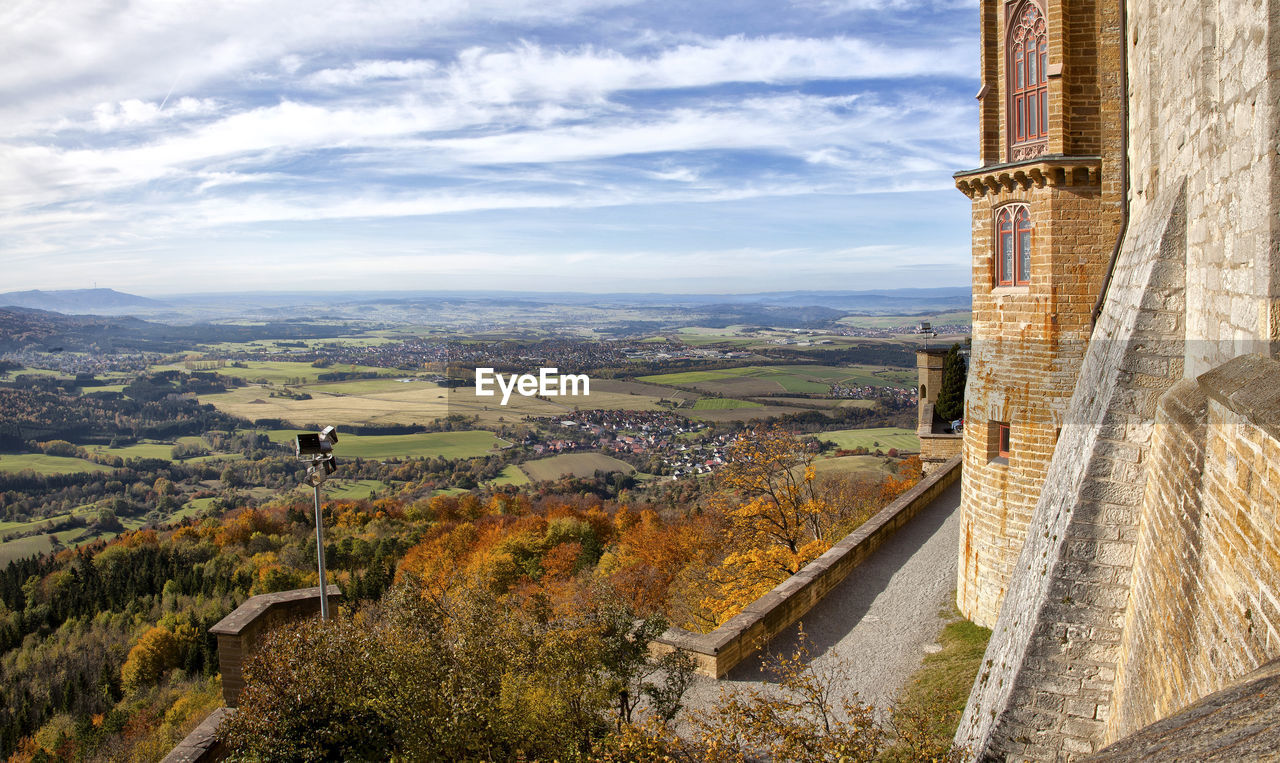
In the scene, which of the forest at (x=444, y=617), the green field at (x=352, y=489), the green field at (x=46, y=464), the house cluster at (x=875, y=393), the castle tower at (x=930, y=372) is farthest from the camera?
the green field at (x=46, y=464)

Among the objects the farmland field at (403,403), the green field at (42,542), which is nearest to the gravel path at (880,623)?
the farmland field at (403,403)

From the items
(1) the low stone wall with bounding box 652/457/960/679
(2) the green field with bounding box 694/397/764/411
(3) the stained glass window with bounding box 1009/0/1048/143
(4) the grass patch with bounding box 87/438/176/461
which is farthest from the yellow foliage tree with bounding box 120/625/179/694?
(4) the grass patch with bounding box 87/438/176/461

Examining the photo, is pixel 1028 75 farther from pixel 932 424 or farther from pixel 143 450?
pixel 143 450

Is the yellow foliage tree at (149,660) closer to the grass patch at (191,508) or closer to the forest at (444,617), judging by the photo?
the forest at (444,617)

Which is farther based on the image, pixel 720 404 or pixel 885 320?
pixel 885 320

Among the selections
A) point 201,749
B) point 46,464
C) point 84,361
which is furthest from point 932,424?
point 84,361
